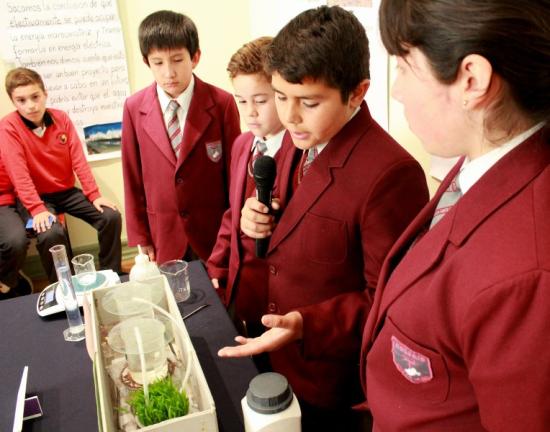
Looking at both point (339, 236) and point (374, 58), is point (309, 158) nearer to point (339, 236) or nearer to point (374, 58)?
point (339, 236)

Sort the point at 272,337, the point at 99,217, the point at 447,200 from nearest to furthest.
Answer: the point at 447,200
the point at 272,337
the point at 99,217

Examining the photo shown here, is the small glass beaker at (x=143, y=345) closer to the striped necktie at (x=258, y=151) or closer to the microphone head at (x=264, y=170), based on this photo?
the microphone head at (x=264, y=170)

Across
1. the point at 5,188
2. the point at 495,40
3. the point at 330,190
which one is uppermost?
the point at 495,40

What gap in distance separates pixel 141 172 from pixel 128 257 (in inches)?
63.5

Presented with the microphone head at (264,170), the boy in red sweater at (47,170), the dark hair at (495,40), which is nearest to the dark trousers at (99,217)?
the boy in red sweater at (47,170)

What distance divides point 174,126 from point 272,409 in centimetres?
149

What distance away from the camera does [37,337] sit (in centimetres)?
132

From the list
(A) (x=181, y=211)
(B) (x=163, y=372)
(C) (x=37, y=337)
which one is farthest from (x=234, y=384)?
(A) (x=181, y=211)

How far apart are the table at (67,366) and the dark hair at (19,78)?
1.84 meters

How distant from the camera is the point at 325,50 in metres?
1.04

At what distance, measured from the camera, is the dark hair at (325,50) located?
1042 millimetres

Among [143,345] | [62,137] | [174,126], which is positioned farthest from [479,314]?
[62,137]

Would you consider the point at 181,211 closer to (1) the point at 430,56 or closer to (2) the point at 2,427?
(2) the point at 2,427

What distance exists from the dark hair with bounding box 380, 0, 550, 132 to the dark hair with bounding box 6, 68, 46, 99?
9.09ft
